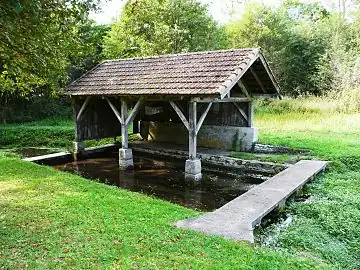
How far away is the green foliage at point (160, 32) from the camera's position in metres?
20.8

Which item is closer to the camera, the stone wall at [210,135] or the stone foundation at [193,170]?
the stone foundation at [193,170]

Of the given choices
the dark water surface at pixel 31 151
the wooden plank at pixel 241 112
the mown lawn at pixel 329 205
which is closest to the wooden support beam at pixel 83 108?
the dark water surface at pixel 31 151

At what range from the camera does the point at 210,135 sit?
1203 cm

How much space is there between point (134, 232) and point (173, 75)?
5.66 m

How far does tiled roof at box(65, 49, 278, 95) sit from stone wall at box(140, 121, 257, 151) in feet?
8.85

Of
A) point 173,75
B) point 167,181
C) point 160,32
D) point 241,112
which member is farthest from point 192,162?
point 160,32

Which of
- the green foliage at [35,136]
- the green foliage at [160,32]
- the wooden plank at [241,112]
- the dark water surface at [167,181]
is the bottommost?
the dark water surface at [167,181]

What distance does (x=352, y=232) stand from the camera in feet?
17.1

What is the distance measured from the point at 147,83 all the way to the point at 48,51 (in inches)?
186

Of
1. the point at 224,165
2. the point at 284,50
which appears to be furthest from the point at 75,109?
the point at 284,50

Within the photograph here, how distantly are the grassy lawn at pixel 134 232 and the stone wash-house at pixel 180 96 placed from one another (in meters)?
2.82

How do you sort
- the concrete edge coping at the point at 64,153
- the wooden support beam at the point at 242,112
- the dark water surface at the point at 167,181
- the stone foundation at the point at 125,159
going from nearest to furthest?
the dark water surface at the point at 167,181 → the stone foundation at the point at 125,159 → the concrete edge coping at the point at 64,153 → the wooden support beam at the point at 242,112

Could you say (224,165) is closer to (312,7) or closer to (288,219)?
(288,219)

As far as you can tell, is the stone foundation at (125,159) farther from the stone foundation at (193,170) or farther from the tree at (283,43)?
the tree at (283,43)
